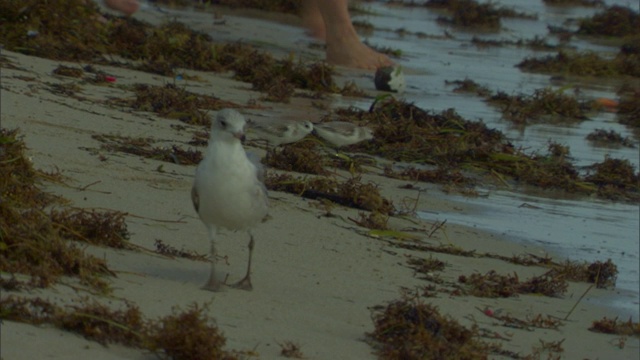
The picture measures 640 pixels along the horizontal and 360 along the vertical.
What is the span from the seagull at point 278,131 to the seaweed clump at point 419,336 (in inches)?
126

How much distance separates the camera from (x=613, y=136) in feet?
34.5

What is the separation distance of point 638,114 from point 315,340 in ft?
26.3

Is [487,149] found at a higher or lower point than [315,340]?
higher

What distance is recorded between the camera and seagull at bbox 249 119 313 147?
7723 millimetres

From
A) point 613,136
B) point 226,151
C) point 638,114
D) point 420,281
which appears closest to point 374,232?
point 420,281

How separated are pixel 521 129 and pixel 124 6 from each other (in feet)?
13.8

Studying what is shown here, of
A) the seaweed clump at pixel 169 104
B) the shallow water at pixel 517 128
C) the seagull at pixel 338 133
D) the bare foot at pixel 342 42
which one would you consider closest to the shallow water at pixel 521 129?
the shallow water at pixel 517 128

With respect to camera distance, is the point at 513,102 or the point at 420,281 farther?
the point at 513,102

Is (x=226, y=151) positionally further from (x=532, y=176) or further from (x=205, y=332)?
(x=532, y=176)

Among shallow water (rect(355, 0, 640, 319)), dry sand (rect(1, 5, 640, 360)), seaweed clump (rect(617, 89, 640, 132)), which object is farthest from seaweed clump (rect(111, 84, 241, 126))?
seaweed clump (rect(617, 89, 640, 132))

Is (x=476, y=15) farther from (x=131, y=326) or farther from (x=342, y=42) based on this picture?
(x=131, y=326)

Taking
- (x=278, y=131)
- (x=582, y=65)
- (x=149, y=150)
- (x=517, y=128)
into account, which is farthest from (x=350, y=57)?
(x=149, y=150)

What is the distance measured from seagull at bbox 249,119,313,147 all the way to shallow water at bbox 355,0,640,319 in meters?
1.03

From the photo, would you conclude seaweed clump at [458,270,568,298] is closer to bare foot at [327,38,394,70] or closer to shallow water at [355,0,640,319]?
shallow water at [355,0,640,319]
